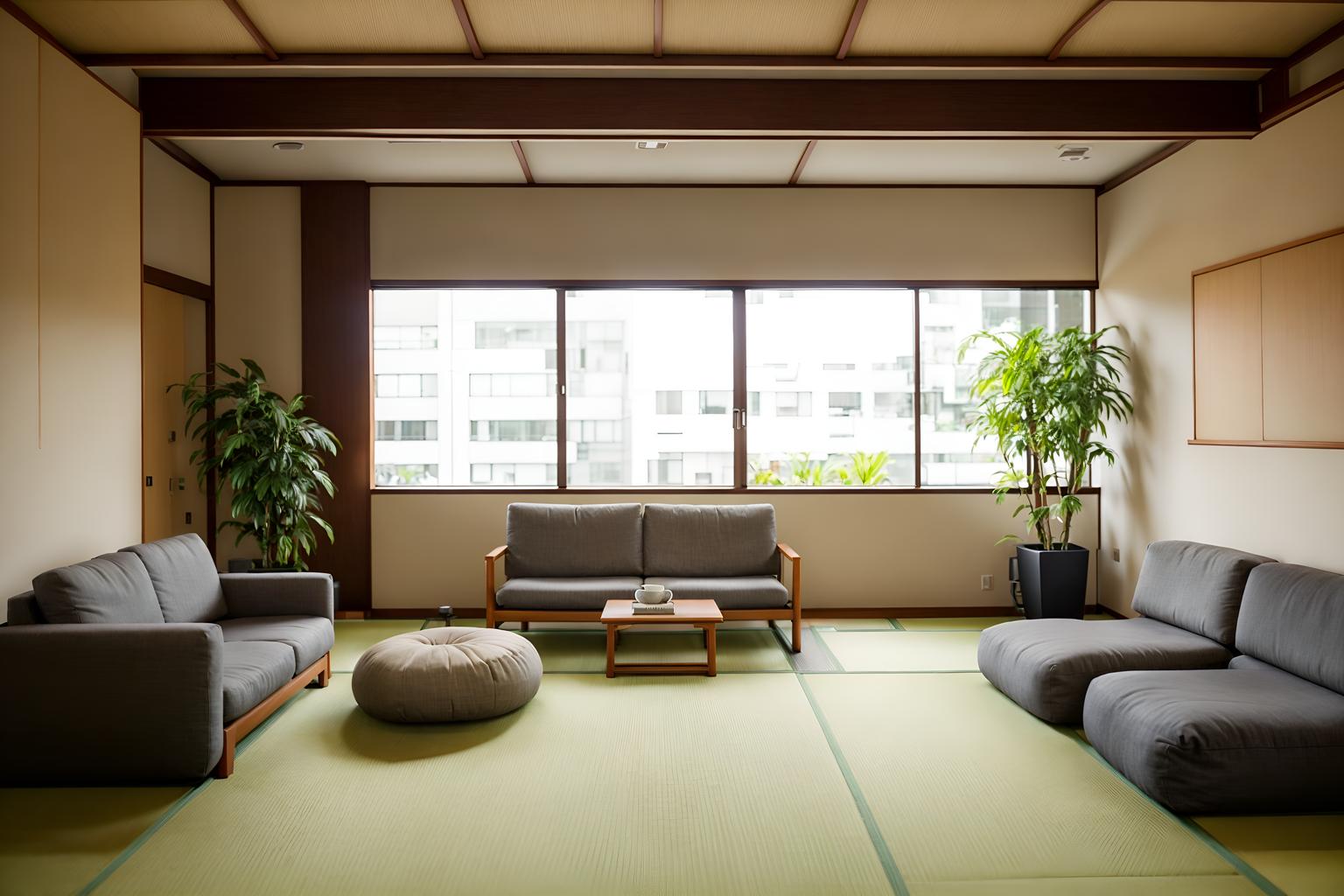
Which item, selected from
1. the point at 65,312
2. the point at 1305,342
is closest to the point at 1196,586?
the point at 1305,342

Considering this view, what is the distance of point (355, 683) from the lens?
3838 millimetres

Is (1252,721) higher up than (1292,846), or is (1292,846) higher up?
(1252,721)

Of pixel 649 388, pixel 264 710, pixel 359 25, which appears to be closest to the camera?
pixel 264 710

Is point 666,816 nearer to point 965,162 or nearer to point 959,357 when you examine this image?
point 959,357

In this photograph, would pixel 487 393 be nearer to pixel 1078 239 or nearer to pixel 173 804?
pixel 173 804

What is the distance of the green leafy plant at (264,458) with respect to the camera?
5.16 m

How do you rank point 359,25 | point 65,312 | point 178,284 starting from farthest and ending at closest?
point 178,284 → point 65,312 → point 359,25

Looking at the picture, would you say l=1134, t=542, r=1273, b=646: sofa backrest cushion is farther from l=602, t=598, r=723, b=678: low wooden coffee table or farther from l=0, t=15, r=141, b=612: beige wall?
l=0, t=15, r=141, b=612: beige wall

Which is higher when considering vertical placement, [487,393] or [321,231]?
[321,231]

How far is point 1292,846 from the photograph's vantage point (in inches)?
105

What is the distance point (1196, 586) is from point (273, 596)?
469 centimetres

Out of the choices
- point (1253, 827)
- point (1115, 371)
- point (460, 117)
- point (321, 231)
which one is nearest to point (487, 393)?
point (321, 231)

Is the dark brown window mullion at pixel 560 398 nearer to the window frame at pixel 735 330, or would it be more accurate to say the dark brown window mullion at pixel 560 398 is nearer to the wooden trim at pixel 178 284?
the window frame at pixel 735 330

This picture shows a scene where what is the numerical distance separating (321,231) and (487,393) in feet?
5.31
